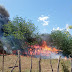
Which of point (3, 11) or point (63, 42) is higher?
point (3, 11)

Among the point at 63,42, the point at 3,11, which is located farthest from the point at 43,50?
the point at 3,11

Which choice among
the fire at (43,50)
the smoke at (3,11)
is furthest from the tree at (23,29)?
the smoke at (3,11)

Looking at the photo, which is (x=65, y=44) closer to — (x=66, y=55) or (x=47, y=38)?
(x=66, y=55)

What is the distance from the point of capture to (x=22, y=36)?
23594mm

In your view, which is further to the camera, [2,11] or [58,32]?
[2,11]

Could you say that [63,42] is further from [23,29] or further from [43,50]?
[23,29]

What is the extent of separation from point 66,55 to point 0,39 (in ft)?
63.4

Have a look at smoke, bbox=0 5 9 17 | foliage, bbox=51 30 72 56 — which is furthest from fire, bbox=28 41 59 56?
smoke, bbox=0 5 9 17

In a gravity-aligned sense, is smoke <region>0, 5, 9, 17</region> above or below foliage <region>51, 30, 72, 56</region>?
above

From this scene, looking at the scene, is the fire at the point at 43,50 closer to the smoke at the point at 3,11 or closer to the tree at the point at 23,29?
the tree at the point at 23,29

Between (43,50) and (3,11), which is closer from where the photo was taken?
(43,50)

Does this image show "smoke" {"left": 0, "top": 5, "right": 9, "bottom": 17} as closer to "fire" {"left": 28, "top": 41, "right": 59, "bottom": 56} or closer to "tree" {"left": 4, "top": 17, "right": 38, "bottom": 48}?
"tree" {"left": 4, "top": 17, "right": 38, "bottom": 48}

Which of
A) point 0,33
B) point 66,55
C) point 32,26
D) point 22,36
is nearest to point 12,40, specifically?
point 22,36

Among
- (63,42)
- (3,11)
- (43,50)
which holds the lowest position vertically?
(43,50)
